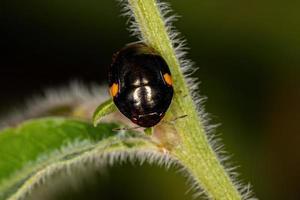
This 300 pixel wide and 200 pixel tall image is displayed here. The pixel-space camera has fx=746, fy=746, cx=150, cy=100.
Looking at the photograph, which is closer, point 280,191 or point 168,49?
point 168,49

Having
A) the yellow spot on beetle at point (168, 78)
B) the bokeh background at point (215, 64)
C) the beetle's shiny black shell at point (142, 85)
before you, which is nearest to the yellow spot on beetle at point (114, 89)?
the beetle's shiny black shell at point (142, 85)

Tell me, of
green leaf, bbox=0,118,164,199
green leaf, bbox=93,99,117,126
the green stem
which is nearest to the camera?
the green stem

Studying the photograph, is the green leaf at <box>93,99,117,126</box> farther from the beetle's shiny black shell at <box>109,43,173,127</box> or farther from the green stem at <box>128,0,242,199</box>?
the green stem at <box>128,0,242,199</box>

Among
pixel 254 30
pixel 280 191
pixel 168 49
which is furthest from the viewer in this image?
pixel 254 30

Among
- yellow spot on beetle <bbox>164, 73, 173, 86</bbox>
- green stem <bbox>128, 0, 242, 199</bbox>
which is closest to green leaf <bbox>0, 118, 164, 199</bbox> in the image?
green stem <bbox>128, 0, 242, 199</bbox>

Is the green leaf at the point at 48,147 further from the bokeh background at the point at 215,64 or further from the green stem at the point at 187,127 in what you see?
the bokeh background at the point at 215,64

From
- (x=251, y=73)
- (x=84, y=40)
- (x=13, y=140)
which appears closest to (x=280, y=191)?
(x=251, y=73)

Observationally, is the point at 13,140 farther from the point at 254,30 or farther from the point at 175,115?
the point at 254,30
